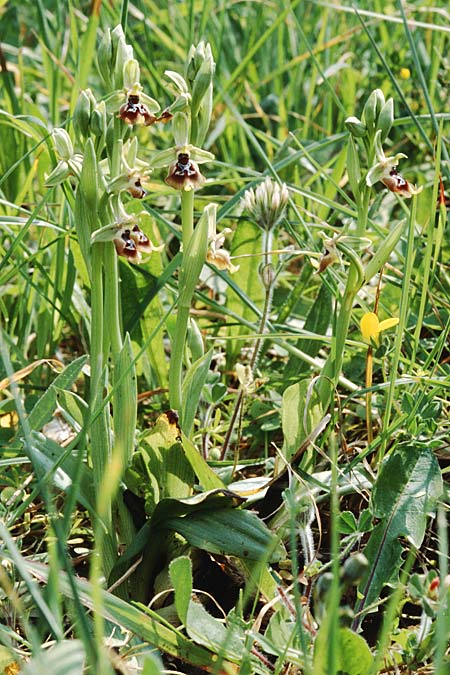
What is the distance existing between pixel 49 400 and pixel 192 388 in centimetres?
32

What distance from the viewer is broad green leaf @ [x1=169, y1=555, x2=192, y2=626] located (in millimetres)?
1290

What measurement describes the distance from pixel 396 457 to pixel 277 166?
0.95 m

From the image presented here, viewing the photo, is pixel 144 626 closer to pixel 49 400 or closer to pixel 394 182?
pixel 49 400

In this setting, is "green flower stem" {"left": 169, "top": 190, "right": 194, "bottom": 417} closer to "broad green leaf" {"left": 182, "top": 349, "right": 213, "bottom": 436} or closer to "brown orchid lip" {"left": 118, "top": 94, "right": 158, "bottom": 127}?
"broad green leaf" {"left": 182, "top": 349, "right": 213, "bottom": 436}

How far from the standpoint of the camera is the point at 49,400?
174 centimetres

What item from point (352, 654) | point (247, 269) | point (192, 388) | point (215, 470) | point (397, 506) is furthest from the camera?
point (247, 269)

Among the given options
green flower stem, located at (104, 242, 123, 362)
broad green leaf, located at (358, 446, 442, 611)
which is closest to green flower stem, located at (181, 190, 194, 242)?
green flower stem, located at (104, 242, 123, 362)

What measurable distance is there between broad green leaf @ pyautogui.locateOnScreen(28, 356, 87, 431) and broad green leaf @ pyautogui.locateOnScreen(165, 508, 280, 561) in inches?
14.9

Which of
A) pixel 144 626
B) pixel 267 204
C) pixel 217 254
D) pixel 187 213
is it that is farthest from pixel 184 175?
pixel 144 626

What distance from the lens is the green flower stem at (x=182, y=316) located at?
1.60m

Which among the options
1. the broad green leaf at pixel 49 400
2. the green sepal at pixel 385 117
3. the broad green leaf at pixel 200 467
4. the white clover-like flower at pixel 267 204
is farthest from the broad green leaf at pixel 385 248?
the broad green leaf at pixel 49 400

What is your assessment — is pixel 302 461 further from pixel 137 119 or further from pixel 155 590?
pixel 137 119

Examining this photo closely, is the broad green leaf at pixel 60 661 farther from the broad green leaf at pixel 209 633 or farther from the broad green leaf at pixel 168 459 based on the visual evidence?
the broad green leaf at pixel 168 459

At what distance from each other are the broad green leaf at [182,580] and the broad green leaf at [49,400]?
22.2 inches
